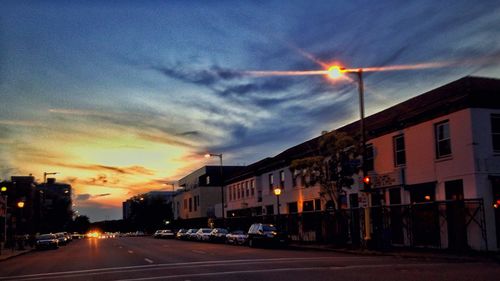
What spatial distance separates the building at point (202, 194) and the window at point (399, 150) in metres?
50.1

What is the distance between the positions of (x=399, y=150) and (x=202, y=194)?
63.1 m

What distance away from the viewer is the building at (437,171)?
27938 millimetres

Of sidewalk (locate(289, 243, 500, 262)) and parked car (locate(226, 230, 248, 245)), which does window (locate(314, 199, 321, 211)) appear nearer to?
parked car (locate(226, 230, 248, 245))

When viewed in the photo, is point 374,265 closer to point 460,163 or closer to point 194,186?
point 460,163

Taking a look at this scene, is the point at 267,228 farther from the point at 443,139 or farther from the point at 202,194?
the point at 202,194

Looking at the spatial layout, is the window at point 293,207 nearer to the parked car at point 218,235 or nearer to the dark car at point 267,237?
the parked car at point 218,235

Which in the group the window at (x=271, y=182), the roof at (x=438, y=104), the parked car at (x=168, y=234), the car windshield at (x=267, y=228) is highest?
the roof at (x=438, y=104)

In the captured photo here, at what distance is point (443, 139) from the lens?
30484 mm

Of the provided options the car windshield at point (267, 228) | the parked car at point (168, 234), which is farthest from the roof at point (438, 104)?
the parked car at point (168, 234)

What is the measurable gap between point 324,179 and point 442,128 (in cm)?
865

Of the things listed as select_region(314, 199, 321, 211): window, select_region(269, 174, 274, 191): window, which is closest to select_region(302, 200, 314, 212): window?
select_region(314, 199, 321, 211): window

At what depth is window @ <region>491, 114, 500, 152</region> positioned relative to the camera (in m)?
28.8

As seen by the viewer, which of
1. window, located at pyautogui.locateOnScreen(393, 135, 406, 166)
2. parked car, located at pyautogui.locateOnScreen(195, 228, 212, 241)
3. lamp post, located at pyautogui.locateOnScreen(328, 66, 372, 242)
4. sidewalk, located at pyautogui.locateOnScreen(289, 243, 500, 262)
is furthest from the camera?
parked car, located at pyautogui.locateOnScreen(195, 228, 212, 241)

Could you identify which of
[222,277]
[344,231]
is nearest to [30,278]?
[222,277]
